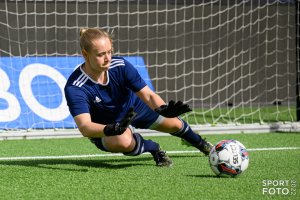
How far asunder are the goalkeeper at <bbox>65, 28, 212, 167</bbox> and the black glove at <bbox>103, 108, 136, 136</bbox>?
0.18ft

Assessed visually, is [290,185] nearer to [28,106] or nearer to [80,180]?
[80,180]

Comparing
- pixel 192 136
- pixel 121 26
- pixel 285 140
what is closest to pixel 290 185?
pixel 192 136

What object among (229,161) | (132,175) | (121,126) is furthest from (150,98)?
(229,161)

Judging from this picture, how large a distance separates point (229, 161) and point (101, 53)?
130cm

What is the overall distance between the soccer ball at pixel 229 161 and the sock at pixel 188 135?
108 centimetres

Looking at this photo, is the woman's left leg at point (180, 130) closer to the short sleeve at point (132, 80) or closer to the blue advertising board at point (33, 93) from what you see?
the short sleeve at point (132, 80)

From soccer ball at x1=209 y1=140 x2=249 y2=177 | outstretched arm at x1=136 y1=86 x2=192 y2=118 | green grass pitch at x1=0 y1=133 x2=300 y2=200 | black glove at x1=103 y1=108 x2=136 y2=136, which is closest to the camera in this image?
green grass pitch at x1=0 y1=133 x2=300 y2=200

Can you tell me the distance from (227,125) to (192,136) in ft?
9.05

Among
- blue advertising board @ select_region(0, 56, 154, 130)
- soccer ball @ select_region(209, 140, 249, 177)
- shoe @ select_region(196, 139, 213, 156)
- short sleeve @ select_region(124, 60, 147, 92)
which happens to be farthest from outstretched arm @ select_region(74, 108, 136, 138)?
blue advertising board @ select_region(0, 56, 154, 130)

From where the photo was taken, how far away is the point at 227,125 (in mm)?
9320

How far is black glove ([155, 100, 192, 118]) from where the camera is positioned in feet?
18.9

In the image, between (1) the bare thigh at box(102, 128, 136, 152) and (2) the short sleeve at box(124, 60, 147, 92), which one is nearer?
(1) the bare thigh at box(102, 128, 136, 152)

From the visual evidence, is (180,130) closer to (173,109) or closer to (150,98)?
(150,98)

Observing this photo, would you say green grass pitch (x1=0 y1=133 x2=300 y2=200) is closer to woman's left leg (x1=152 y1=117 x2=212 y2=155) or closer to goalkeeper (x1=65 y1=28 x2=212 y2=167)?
woman's left leg (x1=152 y1=117 x2=212 y2=155)
